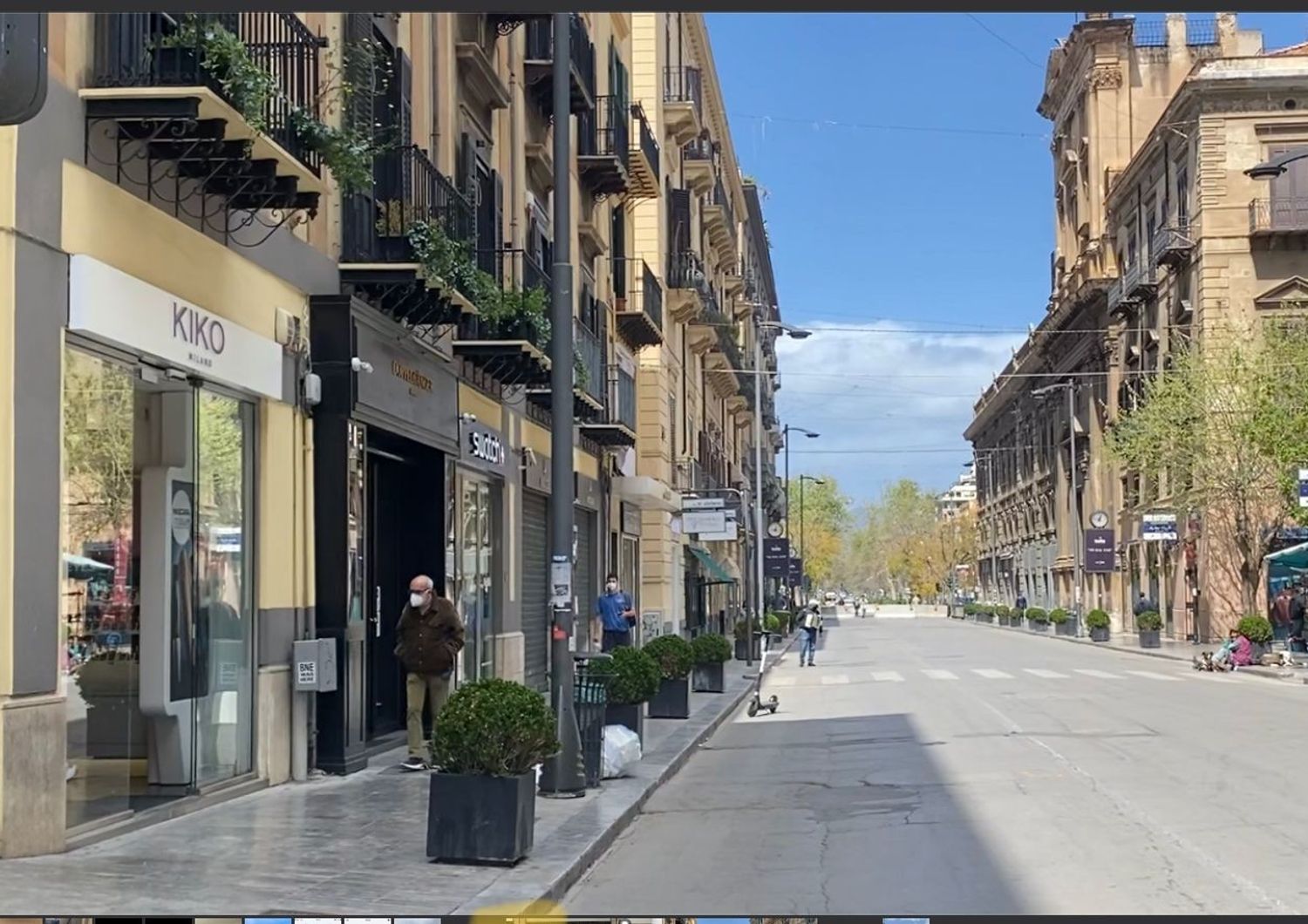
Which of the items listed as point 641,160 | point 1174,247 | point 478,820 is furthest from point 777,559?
point 478,820

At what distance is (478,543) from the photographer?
2044 centimetres

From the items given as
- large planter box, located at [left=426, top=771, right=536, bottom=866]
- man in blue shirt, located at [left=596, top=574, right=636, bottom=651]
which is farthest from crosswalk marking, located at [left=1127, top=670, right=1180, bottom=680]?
large planter box, located at [left=426, top=771, right=536, bottom=866]

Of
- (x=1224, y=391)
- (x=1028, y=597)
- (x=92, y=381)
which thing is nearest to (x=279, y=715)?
(x=92, y=381)

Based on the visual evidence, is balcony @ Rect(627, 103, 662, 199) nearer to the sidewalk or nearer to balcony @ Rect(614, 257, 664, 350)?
balcony @ Rect(614, 257, 664, 350)

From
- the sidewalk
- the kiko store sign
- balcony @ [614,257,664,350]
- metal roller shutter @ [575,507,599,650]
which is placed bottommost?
the sidewalk

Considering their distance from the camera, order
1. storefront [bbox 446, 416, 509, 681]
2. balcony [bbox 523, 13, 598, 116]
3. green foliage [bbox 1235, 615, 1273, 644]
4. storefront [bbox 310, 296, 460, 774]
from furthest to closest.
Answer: green foliage [bbox 1235, 615, 1273, 644], balcony [bbox 523, 13, 598, 116], storefront [bbox 446, 416, 509, 681], storefront [bbox 310, 296, 460, 774]

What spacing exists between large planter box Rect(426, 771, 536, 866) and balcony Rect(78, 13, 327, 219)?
4630mm

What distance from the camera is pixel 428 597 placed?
47.7 ft

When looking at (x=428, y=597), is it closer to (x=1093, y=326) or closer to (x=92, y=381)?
(x=92, y=381)

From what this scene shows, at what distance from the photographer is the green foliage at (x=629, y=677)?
15258 millimetres

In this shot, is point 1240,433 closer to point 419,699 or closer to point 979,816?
point 419,699

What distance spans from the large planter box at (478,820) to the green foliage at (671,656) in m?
10.6

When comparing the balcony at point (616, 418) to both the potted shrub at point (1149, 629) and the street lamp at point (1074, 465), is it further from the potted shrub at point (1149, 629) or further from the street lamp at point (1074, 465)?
the street lamp at point (1074, 465)

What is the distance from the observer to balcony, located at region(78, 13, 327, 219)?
32.2 feet
